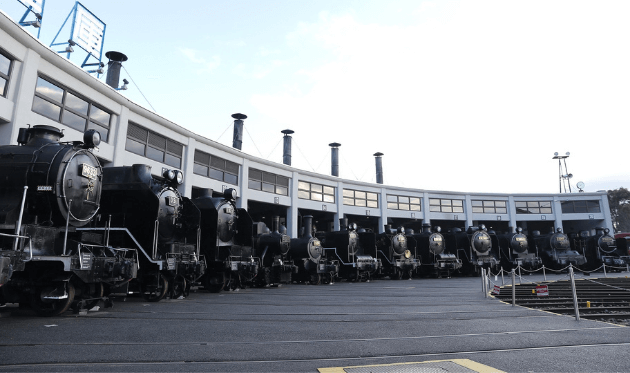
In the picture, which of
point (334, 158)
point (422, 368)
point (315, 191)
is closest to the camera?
point (422, 368)

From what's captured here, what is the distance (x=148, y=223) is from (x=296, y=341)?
6355 millimetres

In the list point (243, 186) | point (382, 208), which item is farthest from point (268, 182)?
point (382, 208)

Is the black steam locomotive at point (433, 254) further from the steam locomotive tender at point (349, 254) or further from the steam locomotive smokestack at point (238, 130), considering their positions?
the steam locomotive smokestack at point (238, 130)

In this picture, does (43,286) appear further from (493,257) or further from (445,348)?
(493,257)

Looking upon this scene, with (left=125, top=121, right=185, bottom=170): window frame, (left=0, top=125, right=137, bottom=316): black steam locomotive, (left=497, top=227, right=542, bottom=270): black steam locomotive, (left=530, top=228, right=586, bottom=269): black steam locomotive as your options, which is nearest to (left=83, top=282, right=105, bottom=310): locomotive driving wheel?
(left=0, top=125, right=137, bottom=316): black steam locomotive

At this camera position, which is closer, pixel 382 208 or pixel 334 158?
pixel 382 208

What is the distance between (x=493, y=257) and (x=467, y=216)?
10729mm

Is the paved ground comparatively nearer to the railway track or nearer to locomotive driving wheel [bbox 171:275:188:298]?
the railway track

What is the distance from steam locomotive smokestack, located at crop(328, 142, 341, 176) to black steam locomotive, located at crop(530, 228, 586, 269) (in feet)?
58.2

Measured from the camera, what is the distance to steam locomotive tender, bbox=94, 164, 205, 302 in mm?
9688

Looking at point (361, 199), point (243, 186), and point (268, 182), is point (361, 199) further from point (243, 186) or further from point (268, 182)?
point (243, 186)

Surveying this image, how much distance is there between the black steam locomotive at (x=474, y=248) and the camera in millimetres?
25109

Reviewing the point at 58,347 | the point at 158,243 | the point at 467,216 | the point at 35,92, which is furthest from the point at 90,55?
the point at 467,216

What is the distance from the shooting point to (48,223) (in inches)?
269
